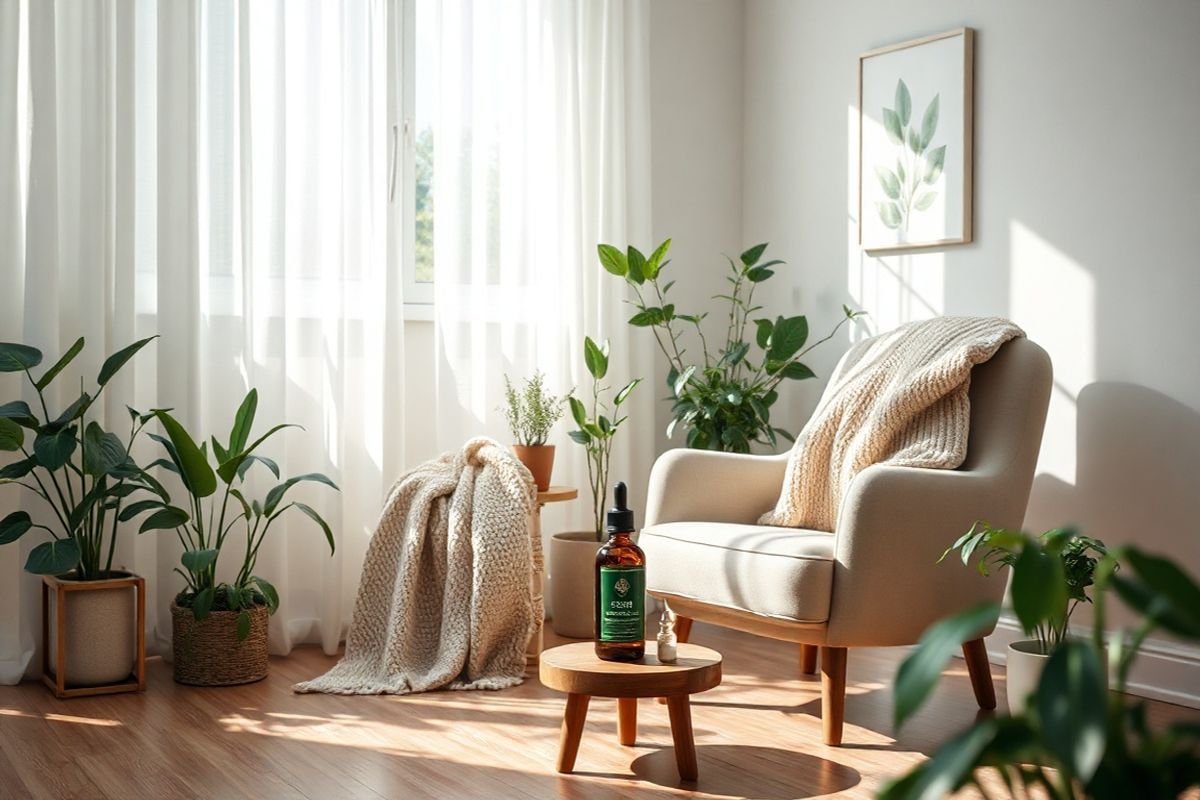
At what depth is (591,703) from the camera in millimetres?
2781

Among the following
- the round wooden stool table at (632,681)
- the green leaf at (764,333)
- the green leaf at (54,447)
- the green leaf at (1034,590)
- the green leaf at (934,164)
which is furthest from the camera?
the green leaf at (764,333)

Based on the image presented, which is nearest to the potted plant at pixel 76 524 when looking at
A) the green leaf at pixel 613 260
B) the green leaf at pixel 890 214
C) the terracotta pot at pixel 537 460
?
the terracotta pot at pixel 537 460

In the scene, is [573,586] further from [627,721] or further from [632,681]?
[632,681]

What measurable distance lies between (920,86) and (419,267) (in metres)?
1.61

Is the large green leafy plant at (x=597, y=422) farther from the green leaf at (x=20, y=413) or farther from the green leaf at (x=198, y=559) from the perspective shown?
the green leaf at (x=20, y=413)

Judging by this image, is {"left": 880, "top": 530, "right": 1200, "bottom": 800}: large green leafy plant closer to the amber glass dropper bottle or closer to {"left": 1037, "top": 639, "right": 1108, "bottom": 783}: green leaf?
{"left": 1037, "top": 639, "right": 1108, "bottom": 783}: green leaf

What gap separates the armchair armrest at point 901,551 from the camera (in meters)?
2.40

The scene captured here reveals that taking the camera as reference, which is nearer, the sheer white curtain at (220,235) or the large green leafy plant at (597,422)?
the sheer white curtain at (220,235)

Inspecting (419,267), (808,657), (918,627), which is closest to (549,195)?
(419,267)

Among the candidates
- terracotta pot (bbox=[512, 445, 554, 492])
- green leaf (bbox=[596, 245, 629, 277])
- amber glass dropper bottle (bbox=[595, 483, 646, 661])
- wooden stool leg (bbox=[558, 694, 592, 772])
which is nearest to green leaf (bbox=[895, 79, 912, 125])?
green leaf (bbox=[596, 245, 629, 277])

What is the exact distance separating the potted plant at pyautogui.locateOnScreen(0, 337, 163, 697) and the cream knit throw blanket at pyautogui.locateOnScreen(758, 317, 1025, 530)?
160cm

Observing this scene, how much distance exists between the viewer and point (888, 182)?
3.65 metres

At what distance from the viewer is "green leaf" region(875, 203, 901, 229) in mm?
3613

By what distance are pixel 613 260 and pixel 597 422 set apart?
51 cm
